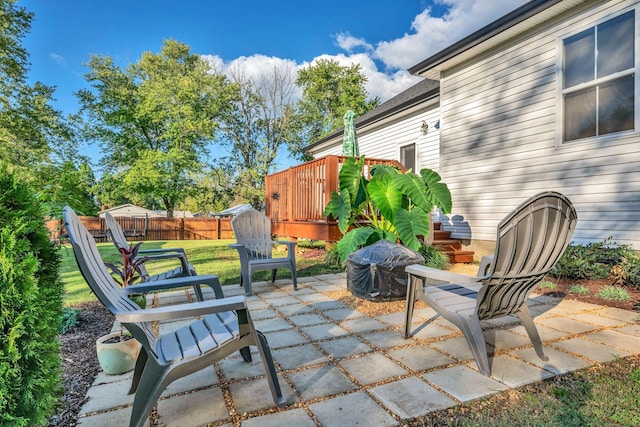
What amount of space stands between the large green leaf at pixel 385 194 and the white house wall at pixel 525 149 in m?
2.39

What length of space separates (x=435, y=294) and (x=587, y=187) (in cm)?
387

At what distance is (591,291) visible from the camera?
408cm

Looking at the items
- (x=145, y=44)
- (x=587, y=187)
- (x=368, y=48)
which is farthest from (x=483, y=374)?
(x=368, y=48)

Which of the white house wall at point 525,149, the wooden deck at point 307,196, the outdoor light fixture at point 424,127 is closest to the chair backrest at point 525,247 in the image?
the white house wall at point 525,149

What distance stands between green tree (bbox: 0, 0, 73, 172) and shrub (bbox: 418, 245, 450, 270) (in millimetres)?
13814

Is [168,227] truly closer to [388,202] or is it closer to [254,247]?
[254,247]

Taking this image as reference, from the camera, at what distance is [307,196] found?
7145mm

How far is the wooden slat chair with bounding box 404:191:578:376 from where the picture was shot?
1.98 meters

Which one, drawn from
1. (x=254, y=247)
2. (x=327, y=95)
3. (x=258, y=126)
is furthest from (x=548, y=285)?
(x=327, y=95)

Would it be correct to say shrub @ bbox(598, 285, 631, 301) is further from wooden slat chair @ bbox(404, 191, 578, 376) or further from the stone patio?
wooden slat chair @ bbox(404, 191, 578, 376)

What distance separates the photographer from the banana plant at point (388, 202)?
468 centimetres

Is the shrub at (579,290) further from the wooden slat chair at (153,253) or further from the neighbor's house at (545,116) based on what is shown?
the wooden slat chair at (153,253)

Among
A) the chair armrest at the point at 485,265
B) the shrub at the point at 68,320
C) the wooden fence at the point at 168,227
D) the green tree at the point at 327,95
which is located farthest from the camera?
the green tree at the point at 327,95

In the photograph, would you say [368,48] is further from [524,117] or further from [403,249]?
[403,249]
